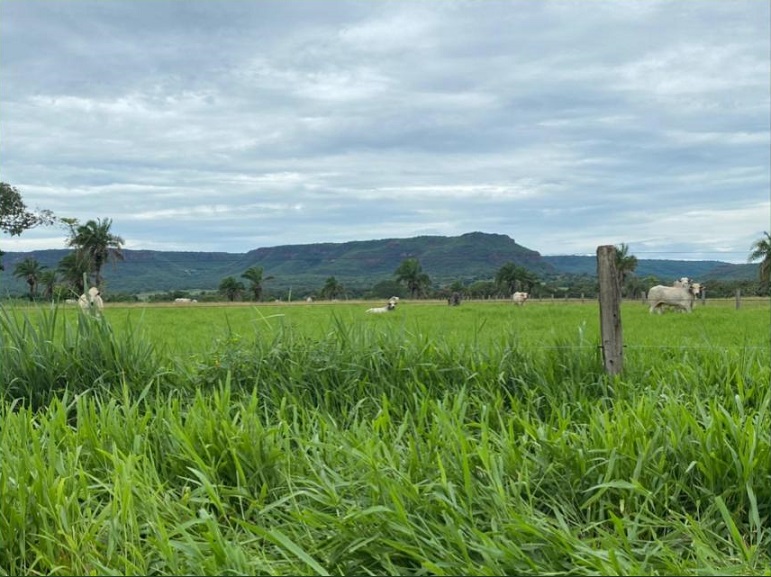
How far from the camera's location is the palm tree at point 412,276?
14070 millimetres

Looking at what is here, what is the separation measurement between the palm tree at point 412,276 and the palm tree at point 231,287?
11.1 ft

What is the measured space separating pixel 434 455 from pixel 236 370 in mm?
2629

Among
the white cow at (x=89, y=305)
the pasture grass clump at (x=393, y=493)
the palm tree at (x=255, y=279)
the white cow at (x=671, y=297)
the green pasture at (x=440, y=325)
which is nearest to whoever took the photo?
the pasture grass clump at (x=393, y=493)

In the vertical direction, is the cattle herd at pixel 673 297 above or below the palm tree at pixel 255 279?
below

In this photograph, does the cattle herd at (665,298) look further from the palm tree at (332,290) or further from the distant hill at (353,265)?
the palm tree at (332,290)

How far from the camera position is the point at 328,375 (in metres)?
5.59

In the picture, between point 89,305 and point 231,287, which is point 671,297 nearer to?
point 231,287

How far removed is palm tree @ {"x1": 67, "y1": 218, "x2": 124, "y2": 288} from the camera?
23703mm

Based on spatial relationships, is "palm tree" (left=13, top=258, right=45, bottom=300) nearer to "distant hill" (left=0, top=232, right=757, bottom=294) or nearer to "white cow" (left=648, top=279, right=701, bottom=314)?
"distant hill" (left=0, top=232, right=757, bottom=294)

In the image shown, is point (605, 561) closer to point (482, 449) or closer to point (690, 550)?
point (690, 550)

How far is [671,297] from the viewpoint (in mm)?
19672

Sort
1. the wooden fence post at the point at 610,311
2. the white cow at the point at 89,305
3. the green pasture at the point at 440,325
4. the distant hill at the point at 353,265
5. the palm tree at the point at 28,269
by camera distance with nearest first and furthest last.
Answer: the wooden fence post at the point at 610,311
the white cow at the point at 89,305
the green pasture at the point at 440,325
the distant hill at the point at 353,265
the palm tree at the point at 28,269

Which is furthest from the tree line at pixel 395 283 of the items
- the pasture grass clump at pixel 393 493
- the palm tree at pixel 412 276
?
the pasture grass clump at pixel 393 493

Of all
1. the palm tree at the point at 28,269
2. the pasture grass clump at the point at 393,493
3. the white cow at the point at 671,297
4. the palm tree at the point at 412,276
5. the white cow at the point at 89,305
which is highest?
the palm tree at the point at 28,269
